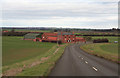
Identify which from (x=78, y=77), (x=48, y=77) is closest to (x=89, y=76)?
(x=78, y=77)

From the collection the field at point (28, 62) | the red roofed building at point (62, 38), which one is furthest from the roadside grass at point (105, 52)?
the red roofed building at point (62, 38)

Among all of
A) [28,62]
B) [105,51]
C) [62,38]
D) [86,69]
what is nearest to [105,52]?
[105,51]

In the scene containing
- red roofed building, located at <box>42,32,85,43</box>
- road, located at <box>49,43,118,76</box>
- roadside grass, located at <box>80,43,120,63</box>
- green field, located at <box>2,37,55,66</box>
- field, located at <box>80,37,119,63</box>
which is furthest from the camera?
red roofed building, located at <box>42,32,85,43</box>

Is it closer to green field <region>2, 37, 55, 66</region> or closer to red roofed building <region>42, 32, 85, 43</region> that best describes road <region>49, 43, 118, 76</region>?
green field <region>2, 37, 55, 66</region>

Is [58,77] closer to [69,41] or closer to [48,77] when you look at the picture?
[48,77]

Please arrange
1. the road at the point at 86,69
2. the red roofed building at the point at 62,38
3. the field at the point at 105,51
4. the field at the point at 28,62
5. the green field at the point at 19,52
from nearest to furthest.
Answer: the road at the point at 86,69 → the field at the point at 28,62 → the field at the point at 105,51 → the green field at the point at 19,52 → the red roofed building at the point at 62,38

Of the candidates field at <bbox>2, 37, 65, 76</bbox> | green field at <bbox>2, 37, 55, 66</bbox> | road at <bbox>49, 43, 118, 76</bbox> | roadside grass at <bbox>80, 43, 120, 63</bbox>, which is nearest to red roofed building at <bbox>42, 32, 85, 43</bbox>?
green field at <bbox>2, 37, 55, 66</bbox>

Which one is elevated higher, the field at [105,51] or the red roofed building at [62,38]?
the red roofed building at [62,38]

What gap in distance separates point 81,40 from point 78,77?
11906 cm

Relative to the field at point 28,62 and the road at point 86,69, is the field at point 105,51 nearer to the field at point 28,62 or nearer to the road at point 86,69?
the road at point 86,69

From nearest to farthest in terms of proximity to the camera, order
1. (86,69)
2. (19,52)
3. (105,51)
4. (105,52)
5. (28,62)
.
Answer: (86,69)
(28,62)
(105,52)
(19,52)
(105,51)

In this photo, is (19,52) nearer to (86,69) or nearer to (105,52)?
(105,52)

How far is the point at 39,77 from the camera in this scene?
13.6 m

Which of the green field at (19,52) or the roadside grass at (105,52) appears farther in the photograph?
the green field at (19,52)
